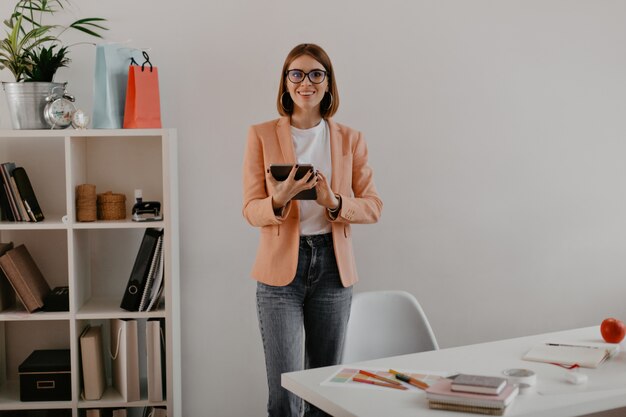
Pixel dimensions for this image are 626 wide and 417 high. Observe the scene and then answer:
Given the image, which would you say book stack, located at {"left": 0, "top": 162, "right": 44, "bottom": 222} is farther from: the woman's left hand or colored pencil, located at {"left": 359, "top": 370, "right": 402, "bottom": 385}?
colored pencil, located at {"left": 359, "top": 370, "right": 402, "bottom": 385}

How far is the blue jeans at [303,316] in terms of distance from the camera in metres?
2.67

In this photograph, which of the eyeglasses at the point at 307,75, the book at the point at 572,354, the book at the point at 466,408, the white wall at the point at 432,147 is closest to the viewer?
the book at the point at 466,408

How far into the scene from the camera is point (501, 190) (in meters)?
3.96

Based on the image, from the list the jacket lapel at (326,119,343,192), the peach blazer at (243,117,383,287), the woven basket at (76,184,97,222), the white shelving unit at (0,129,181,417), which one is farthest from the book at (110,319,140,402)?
the jacket lapel at (326,119,343,192)

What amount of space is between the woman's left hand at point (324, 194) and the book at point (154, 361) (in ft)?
3.57

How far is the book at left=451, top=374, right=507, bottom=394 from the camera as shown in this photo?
1811 millimetres

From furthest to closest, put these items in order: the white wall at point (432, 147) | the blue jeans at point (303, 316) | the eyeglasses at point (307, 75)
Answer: the white wall at point (432, 147)
the eyeglasses at point (307, 75)
the blue jeans at point (303, 316)

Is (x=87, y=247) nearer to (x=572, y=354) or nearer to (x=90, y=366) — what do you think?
(x=90, y=366)

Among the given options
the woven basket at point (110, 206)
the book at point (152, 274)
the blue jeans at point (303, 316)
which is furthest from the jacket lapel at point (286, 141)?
the woven basket at point (110, 206)

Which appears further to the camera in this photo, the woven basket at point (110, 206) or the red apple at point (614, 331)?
the woven basket at point (110, 206)

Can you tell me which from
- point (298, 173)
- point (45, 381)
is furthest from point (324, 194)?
point (45, 381)

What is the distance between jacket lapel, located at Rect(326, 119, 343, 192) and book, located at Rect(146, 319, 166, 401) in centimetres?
108

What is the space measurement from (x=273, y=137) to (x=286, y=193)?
303mm

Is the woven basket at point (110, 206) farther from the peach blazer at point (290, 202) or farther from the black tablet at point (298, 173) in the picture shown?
the black tablet at point (298, 173)
